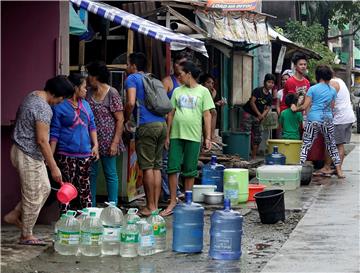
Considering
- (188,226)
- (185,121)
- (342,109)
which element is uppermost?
(342,109)

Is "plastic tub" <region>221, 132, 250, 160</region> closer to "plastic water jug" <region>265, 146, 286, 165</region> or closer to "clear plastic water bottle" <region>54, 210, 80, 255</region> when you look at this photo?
"plastic water jug" <region>265, 146, 286, 165</region>

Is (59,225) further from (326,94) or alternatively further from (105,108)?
Result: (326,94)

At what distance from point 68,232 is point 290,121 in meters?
7.85

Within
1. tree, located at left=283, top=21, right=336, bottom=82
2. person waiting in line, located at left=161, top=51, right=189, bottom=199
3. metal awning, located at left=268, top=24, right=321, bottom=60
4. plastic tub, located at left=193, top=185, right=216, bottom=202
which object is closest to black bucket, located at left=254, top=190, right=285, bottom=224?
plastic tub, located at left=193, top=185, right=216, bottom=202

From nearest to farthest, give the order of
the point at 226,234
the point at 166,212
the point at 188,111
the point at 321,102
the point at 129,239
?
the point at 226,234
the point at 129,239
the point at 166,212
the point at 188,111
the point at 321,102

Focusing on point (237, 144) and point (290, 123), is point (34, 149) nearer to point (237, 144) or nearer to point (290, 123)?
point (290, 123)

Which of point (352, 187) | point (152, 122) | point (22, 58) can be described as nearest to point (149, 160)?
point (152, 122)

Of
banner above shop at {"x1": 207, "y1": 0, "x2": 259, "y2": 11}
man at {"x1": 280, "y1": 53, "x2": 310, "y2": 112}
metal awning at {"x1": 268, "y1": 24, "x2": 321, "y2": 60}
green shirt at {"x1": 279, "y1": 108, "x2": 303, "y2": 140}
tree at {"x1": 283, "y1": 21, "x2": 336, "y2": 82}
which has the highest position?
tree at {"x1": 283, "y1": 21, "x2": 336, "y2": 82}

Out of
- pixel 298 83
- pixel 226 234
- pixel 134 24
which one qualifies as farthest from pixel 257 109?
pixel 226 234

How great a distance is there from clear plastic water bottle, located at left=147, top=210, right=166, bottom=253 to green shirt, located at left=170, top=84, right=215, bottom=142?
211cm

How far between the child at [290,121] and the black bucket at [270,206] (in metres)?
5.23

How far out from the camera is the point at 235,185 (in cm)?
1022

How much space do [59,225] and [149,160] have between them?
201 cm

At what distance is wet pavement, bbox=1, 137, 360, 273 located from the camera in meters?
6.78
